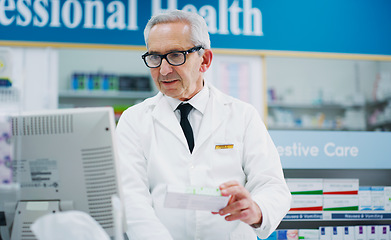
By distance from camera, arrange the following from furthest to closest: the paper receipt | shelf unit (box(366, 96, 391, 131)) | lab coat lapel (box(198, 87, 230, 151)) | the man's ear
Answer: shelf unit (box(366, 96, 391, 131)) → the man's ear → lab coat lapel (box(198, 87, 230, 151)) → the paper receipt

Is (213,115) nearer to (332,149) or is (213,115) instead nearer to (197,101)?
(197,101)

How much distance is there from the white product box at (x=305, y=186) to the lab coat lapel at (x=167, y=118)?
907mm

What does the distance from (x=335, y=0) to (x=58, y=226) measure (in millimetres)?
3991

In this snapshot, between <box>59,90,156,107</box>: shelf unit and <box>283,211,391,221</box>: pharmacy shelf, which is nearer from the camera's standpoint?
<box>283,211,391,221</box>: pharmacy shelf

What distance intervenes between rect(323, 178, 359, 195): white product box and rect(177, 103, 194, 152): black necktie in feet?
3.34

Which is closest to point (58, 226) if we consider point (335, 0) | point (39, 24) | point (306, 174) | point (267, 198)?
point (267, 198)

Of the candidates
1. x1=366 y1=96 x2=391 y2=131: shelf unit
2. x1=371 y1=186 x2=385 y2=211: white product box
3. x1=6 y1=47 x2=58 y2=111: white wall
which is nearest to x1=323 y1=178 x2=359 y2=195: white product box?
x1=371 y1=186 x2=385 y2=211: white product box

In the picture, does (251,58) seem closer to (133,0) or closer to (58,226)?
(133,0)

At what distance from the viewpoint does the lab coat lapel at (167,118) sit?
1.74 metres

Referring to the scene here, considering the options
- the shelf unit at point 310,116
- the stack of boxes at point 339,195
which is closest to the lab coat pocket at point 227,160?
the stack of boxes at point 339,195

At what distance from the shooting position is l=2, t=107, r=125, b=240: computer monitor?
124 centimetres

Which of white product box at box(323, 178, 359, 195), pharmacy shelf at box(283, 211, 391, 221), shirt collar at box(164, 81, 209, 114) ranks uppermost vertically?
shirt collar at box(164, 81, 209, 114)

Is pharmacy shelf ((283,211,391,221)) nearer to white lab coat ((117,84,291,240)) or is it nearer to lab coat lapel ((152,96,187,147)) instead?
white lab coat ((117,84,291,240))

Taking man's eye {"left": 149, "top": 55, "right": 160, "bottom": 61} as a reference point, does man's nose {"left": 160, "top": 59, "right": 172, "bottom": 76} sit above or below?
below
